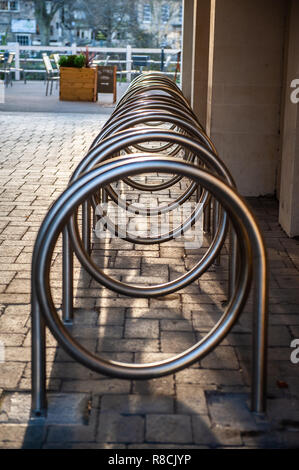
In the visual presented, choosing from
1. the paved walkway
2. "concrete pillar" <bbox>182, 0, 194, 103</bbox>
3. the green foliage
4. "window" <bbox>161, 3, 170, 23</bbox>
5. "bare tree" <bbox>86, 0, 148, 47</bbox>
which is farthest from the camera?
"window" <bbox>161, 3, 170, 23</bbox>

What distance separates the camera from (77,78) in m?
17.1

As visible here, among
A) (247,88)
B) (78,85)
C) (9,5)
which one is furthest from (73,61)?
(9,5)

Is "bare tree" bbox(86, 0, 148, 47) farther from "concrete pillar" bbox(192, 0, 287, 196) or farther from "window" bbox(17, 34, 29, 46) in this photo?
"concrete pillar" bbox(192, 0, 287, 196)

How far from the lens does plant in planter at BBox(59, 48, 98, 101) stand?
16672 mm

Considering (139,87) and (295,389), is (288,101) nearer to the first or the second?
(139,87)

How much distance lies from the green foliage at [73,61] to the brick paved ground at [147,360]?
1143cm

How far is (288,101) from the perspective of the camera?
575cm

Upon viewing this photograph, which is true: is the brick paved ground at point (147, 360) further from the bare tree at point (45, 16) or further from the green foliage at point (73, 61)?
the bare tree at point (45, 16)

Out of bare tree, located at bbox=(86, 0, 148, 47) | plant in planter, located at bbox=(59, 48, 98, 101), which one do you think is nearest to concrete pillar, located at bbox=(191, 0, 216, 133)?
plant in planter, located at bbox=(59, 48, 98, 101)

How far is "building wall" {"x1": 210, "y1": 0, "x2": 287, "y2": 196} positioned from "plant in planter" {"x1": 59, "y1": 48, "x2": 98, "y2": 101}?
10047mm

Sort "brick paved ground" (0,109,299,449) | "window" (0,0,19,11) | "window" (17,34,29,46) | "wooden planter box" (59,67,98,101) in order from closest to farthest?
"brick paved ground" (0,109,299,449), "wooden planter box" (59,67,98,101), "window" (0,0,19,11), "window" (17,34,29,46)

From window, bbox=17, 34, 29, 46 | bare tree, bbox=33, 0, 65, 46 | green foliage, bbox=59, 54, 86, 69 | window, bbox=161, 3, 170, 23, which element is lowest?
green foliage, bbox=59, 54, 86, 69
